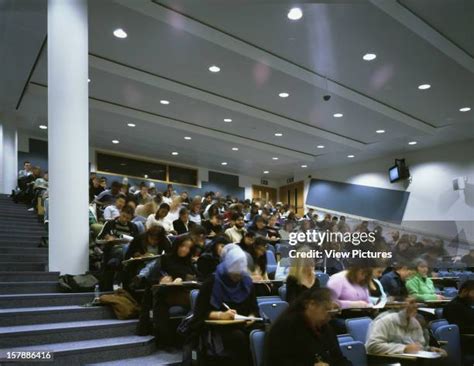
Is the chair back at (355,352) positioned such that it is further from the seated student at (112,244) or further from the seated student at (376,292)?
the seated student at (112,244)

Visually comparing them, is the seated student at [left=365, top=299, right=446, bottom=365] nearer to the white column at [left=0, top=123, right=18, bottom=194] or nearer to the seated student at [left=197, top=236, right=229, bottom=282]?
the seated student at [left=197, top=236, right=229, bottom=282]

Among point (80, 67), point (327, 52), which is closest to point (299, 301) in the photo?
point (80, 67)

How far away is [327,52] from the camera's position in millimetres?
7039

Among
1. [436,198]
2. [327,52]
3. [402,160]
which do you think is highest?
[327,52]

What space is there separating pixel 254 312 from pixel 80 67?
3.70 m

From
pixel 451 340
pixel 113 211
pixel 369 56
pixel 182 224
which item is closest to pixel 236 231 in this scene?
pixel 182 224

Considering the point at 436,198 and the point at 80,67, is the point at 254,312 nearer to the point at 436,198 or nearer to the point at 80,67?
the point at 80,67

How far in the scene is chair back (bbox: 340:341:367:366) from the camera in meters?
2.81

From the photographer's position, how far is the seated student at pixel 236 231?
6.23 meters

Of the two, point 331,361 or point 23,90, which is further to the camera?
point 23,90

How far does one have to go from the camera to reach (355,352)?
2848mm

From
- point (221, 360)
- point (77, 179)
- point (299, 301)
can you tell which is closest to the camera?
point (299, 301)

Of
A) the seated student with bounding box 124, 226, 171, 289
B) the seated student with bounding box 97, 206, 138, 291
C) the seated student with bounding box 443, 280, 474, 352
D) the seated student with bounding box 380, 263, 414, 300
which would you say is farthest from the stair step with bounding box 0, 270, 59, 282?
the seated student with bounding box 443, 280, 474, 352

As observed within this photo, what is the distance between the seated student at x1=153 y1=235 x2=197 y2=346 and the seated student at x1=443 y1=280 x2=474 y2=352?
2.64 meters
